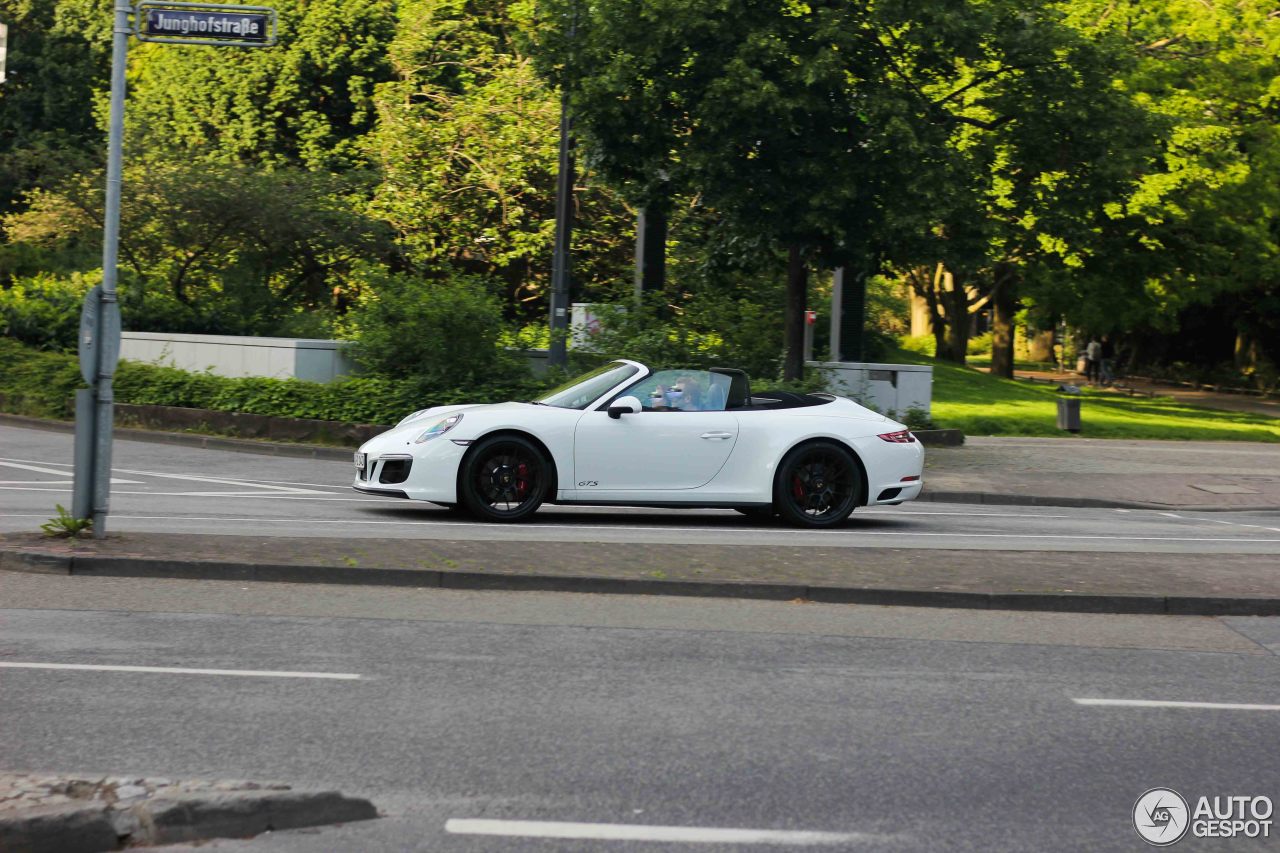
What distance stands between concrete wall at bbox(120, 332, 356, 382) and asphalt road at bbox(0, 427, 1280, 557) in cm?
417

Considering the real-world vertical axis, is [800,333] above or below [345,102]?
below

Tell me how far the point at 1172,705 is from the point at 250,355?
1823 centimetres

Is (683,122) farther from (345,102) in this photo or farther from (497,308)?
(345,102)

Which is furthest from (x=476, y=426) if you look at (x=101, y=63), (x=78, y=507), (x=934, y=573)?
(x=101, y=63)

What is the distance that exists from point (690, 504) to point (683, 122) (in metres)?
10.7

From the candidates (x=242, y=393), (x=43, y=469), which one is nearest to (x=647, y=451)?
(x=43, y=469)

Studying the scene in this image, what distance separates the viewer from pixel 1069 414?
30516mm

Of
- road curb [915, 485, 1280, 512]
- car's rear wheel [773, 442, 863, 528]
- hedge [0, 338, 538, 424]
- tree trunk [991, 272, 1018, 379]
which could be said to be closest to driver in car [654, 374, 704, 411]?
car's rear wheel [773, 442, 863, 528]

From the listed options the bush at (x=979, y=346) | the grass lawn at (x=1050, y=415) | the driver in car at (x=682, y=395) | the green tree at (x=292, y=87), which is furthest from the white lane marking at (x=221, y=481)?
the bush at (x=979, y=346)

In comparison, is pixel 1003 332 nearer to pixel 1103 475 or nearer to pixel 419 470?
pixel 1103 475

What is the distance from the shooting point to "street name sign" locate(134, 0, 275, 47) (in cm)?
1019

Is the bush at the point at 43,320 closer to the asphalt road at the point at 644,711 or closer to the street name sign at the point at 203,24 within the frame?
the street name sign at the point at 203,24

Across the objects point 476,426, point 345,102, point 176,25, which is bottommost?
point 476,426

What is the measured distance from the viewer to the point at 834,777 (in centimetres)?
551
